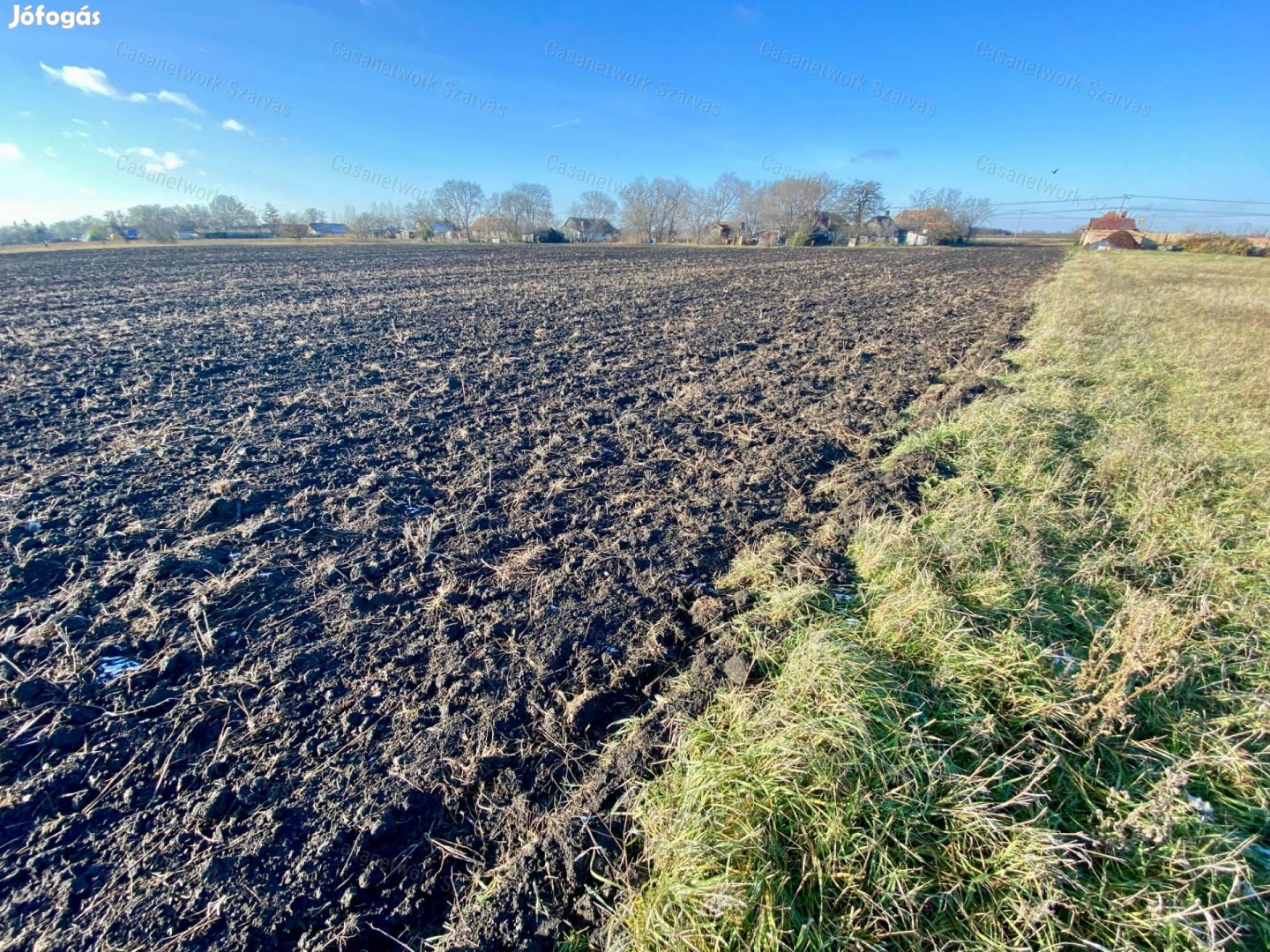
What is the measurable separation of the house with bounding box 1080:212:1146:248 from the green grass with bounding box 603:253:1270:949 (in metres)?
77.1

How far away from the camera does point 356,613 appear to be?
299 cm

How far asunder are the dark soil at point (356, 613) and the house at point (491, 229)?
216 ft

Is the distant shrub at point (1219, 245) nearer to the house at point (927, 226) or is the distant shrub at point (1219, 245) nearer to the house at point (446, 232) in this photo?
the house at point (927, 226)

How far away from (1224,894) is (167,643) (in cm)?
463

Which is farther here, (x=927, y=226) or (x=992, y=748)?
(x=927, y=226)

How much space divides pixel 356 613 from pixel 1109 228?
103053 mm

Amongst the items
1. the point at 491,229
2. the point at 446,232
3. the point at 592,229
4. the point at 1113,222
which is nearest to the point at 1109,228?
the point at 1113,222

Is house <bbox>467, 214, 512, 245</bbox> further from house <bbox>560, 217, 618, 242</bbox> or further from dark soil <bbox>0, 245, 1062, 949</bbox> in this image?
dark soil <bbox>0, 245, 1062, 949</bbox>

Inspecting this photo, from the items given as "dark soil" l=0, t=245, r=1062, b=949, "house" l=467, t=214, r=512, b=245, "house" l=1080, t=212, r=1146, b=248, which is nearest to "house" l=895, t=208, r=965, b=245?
"house" l=1080, t=212, r=1146, b=248

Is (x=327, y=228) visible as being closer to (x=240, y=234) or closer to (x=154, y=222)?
(x=240, y=234)

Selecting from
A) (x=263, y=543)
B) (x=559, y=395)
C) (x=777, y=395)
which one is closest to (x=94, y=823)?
(x=263, y=543)

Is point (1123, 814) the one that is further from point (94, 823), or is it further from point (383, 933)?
point (94, 823)

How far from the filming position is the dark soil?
1.83m

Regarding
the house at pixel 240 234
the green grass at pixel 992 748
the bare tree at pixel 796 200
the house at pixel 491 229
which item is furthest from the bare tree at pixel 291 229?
the green grass at pixel 992 748
